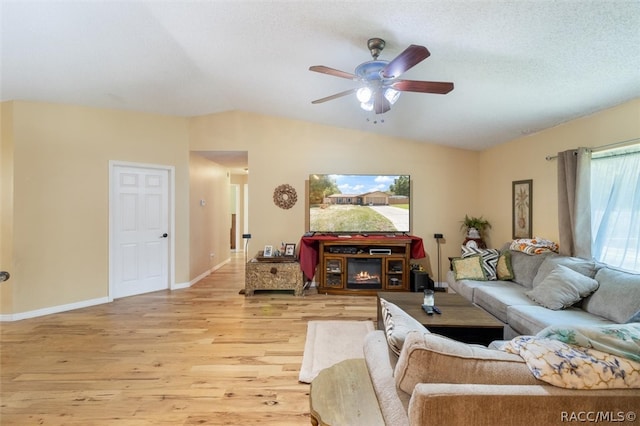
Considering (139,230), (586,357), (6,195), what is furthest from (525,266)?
(6,195)

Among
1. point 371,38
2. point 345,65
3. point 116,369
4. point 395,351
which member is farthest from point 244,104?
point 395,351

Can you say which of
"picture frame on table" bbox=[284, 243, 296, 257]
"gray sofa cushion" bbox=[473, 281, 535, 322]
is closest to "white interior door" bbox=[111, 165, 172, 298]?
"picture frame on table" bbox=[284, 243, 296, 257]

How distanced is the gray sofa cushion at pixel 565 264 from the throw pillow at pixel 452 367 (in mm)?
2403

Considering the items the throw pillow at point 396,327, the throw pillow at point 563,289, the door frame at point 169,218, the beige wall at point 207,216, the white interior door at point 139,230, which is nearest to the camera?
the throw pillow at point 396,327

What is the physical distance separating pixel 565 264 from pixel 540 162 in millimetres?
1465

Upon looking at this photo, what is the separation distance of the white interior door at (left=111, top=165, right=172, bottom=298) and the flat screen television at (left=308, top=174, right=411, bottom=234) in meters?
2.48

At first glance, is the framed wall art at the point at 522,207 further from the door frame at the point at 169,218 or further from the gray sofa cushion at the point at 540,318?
the door frame at the point at 169,218

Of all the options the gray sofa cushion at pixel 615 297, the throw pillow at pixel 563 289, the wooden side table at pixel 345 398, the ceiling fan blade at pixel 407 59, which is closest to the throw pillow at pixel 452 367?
the wooden side table at pixel 345 398

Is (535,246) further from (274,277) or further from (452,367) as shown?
(274,277)

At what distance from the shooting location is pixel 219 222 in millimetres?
6500

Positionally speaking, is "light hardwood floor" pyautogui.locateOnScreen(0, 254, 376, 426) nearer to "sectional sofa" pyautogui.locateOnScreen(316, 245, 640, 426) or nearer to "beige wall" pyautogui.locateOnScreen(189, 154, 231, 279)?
"sectional sofa" pyautogui.locateOnScreen(316, 245, 640, 426)

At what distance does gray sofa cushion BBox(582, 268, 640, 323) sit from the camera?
89.2 inches

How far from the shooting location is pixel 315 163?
5.02m

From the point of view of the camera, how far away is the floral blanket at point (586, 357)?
3.51 ft
